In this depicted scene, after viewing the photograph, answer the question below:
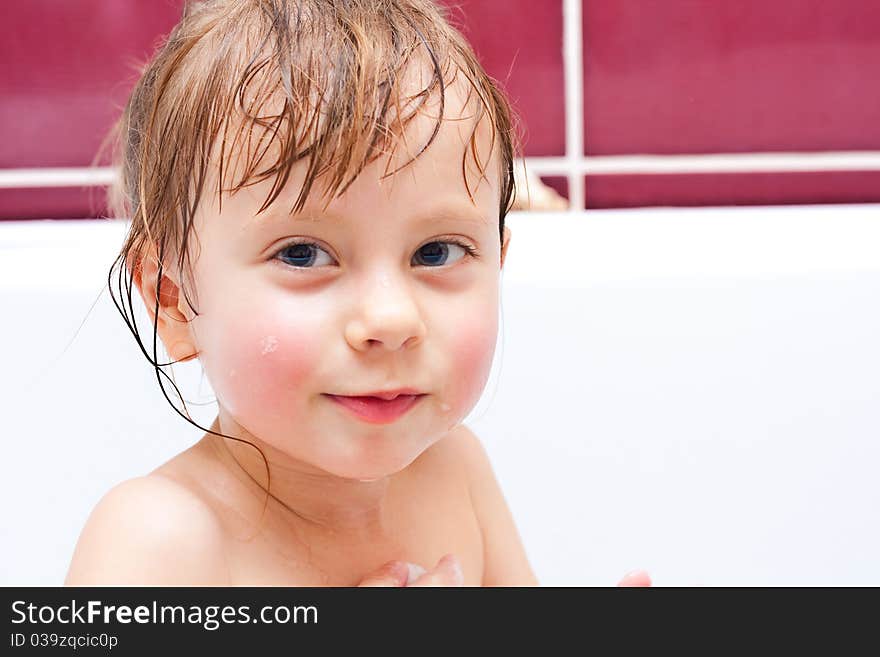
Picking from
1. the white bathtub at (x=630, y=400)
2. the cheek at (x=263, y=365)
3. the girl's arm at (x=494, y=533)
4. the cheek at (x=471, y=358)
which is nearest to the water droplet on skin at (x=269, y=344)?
the cheek at (x=263, y=365)

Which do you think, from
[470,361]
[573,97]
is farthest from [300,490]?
[573,97]

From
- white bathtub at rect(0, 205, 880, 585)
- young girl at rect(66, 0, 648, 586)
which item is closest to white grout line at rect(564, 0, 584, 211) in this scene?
white bathtub at rect(0, 205, 880, 585)

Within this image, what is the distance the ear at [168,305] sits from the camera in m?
0.76

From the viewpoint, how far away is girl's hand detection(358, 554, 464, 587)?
84cm

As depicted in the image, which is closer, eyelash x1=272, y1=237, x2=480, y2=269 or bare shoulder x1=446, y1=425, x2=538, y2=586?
eyelash x1=272, y1=237, x2=480, y2=269

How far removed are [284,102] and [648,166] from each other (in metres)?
1.04

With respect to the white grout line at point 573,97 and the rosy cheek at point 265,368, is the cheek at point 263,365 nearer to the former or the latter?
the rosy cheek at point 265,368

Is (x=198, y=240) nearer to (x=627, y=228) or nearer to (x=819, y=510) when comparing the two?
(x=627, y=228)

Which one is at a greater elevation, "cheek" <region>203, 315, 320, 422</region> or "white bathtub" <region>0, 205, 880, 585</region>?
"white bathtub" <region>0, 205, 880, 585</region>

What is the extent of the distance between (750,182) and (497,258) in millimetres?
977

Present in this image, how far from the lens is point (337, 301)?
26.4 inches

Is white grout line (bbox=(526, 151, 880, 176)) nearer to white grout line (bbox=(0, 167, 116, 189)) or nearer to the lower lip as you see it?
white grout line (bbox=(0, 167, 116, 189))

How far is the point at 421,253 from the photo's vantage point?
2.30 feet

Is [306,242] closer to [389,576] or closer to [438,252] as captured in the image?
[438,252]
